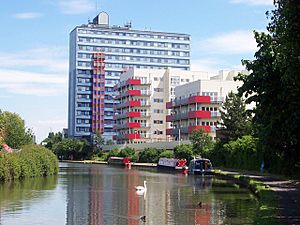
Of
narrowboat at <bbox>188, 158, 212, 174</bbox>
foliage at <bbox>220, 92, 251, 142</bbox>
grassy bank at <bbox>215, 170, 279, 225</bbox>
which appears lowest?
grassy bank at <bbox>215, 170, 279, 225</bbox>

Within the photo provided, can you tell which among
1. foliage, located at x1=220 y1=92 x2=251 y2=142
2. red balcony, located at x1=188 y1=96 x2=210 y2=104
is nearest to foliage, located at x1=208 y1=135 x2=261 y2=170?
foliage, located at x1=220 y1=92 x2=251 y2=142

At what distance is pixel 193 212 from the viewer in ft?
110

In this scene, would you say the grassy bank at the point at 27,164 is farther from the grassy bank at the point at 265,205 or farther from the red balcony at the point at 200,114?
the red balcony at the point at 200,114

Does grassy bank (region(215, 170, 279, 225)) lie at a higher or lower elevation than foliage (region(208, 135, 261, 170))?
lower

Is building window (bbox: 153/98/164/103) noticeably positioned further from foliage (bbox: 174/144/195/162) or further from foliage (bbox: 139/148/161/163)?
foliage (bbox: 174/144/195/162)

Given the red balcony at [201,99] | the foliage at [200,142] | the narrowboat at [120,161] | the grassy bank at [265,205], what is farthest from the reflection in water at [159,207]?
the narrowboat at [120,161]

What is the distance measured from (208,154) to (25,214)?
218 feet

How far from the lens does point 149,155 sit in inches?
5000

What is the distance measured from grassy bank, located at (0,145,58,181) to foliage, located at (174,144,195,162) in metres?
30.2

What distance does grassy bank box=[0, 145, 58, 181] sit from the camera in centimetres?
6247

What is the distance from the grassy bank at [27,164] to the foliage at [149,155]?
44.3 m

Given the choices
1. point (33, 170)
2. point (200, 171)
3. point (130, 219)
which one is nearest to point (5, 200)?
point (130, 219)

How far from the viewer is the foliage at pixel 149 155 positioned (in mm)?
124125

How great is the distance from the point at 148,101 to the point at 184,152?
47.4 meters
